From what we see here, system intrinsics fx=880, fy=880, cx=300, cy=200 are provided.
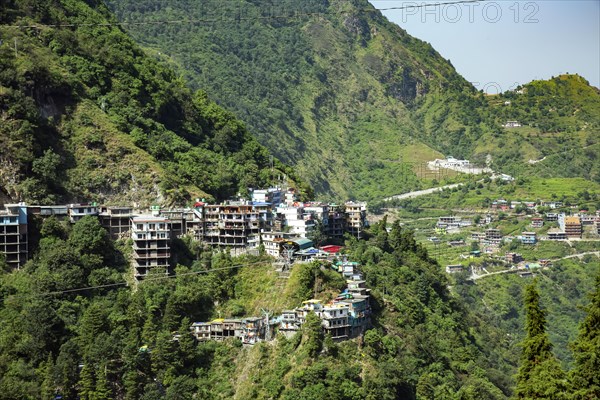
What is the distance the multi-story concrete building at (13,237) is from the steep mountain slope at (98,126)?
189 cm

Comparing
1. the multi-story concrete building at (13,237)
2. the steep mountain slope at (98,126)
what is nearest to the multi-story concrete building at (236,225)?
the steep mountain slope at (98,126)

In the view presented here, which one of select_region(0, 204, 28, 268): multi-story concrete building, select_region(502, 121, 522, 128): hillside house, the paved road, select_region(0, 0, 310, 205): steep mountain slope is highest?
select_region(502, 121, 522, 128): hillside house

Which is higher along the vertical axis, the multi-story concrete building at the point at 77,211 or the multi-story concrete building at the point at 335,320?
the multi-story concrete building at the point at 77,211

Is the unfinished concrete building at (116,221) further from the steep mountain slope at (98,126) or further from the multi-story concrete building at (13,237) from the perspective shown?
the multi-story concrete building at (13,237)

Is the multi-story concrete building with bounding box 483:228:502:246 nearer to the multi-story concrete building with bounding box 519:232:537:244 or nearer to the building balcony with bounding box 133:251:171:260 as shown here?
the multi-story concrete building with bounding box 519:232:537:244

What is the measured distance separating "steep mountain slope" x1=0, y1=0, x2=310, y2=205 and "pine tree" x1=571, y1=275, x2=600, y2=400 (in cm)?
2316

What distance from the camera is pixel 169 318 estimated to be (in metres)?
31.0

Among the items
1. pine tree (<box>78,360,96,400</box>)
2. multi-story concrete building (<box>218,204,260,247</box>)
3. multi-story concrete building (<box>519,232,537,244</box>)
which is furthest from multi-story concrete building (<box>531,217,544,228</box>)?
pine tree (<box>78,360,96,400</box>)

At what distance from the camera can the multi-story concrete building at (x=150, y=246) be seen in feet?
109

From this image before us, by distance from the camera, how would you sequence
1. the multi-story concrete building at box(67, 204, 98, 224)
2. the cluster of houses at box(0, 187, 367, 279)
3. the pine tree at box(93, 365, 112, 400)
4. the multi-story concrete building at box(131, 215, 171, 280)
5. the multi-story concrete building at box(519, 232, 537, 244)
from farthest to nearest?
the multi-story concrete building at box(519, 232, 537, 244) < the multi-story concrete building at box(67, 204, 98, 224) < the multi-story concrete building at box(131, 215, 171, 280) < the cluster of houses at box(0, 187, 367, 279) < the pine tree at box(93, 365, 112, 400)

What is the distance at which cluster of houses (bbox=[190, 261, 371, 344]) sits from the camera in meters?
30.0

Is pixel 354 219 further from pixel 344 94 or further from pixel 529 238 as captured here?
pixel 344 94

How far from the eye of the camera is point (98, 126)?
1537 inches

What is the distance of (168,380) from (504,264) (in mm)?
40346
